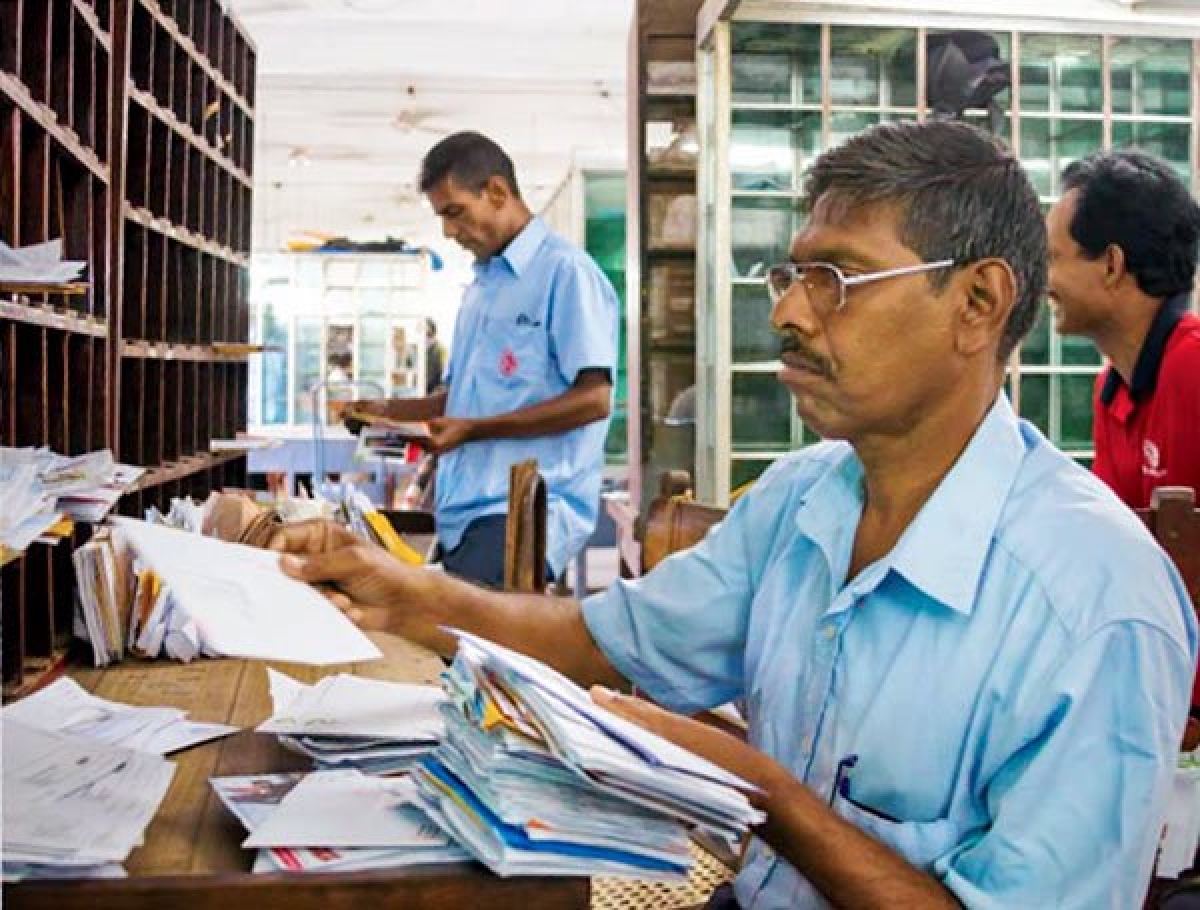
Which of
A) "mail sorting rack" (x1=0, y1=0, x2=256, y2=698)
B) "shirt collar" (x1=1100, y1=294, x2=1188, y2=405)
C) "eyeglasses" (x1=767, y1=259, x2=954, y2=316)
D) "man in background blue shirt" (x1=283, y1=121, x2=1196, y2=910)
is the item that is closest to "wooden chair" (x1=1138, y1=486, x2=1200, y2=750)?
"man in background blue shirt" (x1=283, y1=121, x2=1196, y2=910)

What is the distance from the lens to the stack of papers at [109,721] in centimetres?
162

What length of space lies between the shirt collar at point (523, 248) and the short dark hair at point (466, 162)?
14 centimetres

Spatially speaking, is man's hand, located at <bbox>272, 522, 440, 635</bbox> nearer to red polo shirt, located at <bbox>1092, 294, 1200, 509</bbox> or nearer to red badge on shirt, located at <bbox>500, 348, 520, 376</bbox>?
red polo shirt, located at <bbox>1092, 294, 1200, 509</bbox>

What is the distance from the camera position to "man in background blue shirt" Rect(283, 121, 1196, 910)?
3.74 feet

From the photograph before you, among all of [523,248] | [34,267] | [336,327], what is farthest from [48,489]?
[336,327]

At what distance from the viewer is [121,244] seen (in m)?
2.58

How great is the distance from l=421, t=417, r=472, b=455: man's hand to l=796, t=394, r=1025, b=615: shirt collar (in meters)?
1.97

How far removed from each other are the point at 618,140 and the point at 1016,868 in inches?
430

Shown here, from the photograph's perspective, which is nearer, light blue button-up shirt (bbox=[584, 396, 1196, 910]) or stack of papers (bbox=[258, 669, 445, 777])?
light blue button-up shirt (bbox=[584, 396, 1196, 910])

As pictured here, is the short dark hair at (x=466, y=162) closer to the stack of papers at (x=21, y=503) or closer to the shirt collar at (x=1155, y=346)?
the shirt collar at (x=1155, y=346)

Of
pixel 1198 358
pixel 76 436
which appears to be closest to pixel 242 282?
pixel 76 436

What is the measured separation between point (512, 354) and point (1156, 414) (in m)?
1.68

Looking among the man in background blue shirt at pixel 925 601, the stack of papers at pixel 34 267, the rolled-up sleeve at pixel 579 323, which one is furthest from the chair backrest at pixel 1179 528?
the rolled-up sleeve at pixel 579 323

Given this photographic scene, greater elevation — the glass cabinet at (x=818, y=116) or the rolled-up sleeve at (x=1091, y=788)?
the glass cabinet at (x=818, y=116)
